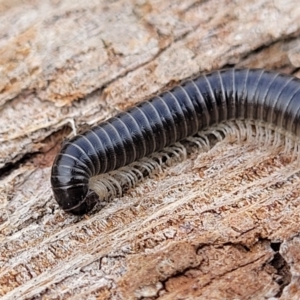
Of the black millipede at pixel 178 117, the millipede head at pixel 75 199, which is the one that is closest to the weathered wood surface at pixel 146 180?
the millipede head at pixel 75 199

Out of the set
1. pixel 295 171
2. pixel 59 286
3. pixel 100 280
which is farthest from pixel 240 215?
pixel 59 286

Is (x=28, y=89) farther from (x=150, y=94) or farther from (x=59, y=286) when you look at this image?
(x=59, y=286)

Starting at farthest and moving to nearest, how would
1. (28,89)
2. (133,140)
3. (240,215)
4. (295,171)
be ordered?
(28,89), (133,140), (295,171), (240,215)

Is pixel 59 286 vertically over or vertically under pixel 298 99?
under

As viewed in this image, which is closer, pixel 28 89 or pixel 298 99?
pixel 298 99

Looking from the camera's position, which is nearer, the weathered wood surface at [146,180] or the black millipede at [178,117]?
the weathered wood surface at [146,180]

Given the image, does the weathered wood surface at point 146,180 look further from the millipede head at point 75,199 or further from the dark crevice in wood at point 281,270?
the millipede head at point 75,199

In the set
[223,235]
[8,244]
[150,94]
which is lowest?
[223,235]
